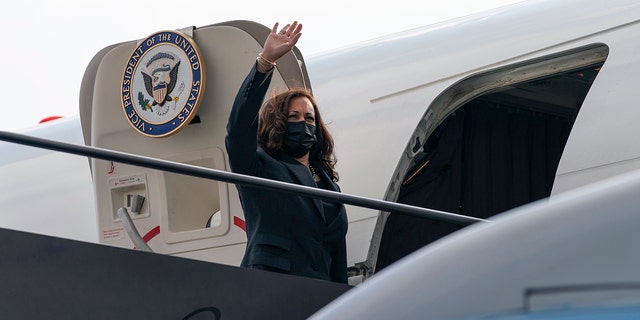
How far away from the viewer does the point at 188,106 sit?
6270 millimetres

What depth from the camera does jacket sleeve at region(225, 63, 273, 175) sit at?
4.71m

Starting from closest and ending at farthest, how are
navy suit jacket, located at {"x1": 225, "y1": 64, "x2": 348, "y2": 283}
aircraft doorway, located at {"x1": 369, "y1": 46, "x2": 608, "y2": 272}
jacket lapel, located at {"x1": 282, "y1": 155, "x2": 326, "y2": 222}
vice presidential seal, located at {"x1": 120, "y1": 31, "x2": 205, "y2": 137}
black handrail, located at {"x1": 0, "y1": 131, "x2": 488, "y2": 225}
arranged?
1. black handrail, located at {"x1": 0, "y1": 131, "x2": 488, "y2": 225}
2. navy suit jacket, located at {"x1": 225, "y1": 64, "x2": 348, "y2": 283}
3. jacket lapel, located at {"x1": 282, "y1": 155, "x2": 326, "y2": 222}
4. vice presidential seal, located at {"x1": 120, "y1": 31, "x2": 205, "y2": 137}
5. aircraft doorway, located at {"x1": 369, "y1": 46, "x2": 608, "y2": 272}

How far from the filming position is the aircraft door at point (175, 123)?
6.06 m

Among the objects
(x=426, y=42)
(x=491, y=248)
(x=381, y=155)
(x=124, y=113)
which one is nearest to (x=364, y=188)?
(x=381, y=155)

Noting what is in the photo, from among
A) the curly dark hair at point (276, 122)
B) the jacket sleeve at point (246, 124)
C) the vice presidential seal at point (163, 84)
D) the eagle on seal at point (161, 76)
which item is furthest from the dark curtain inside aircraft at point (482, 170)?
the jacket sleeve at point (246, 124)

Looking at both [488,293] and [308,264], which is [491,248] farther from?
[308,264]

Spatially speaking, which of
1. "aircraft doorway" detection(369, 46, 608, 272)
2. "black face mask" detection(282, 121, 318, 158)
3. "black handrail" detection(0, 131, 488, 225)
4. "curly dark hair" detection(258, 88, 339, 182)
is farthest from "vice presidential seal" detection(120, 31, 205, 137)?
"black handrail" detection(0, 131, 488, 225)

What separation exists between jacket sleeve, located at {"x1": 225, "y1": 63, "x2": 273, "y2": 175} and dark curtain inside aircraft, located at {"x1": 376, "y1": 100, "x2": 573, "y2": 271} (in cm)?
246

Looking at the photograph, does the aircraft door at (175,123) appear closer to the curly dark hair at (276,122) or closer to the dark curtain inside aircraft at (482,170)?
the curly dark hair at (276,122)

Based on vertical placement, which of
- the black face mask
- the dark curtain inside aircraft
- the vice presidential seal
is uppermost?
the vice presidential seal

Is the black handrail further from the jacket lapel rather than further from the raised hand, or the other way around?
the raised hand

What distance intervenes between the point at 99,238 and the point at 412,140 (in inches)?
76.0

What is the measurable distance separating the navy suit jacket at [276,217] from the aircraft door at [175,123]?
1.07m

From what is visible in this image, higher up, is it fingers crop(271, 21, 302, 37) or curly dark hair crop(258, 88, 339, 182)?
fingers crop(271, 21, 302, 37)
